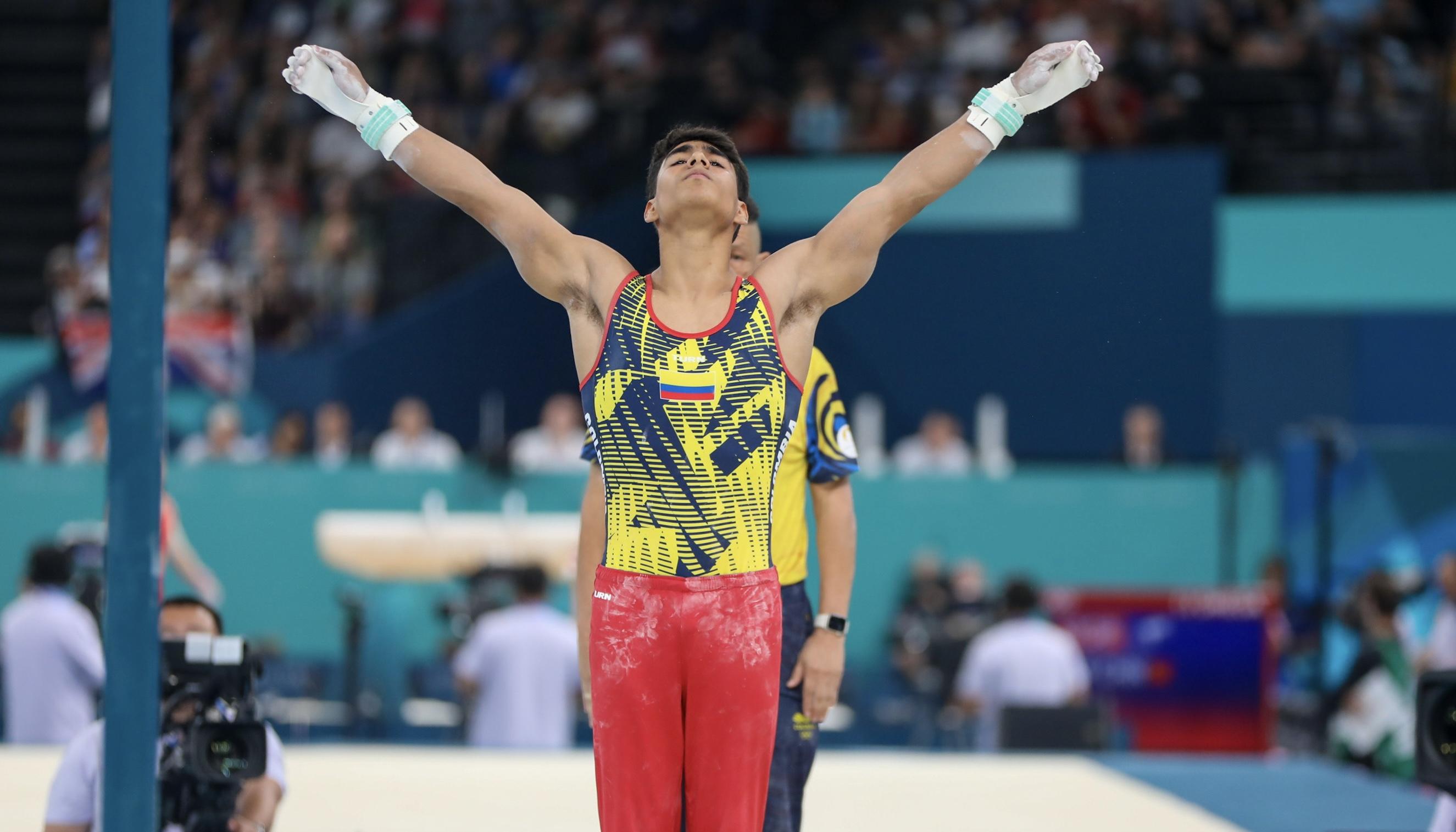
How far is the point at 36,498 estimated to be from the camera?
1073 centimetres

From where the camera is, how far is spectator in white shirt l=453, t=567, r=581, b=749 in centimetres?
840

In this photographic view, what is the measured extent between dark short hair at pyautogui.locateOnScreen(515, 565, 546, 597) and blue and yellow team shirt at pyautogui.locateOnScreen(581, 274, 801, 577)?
516 centimetres

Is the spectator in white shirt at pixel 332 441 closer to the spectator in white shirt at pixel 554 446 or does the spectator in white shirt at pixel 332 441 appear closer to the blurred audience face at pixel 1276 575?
the spectator in white shirt at pixel 554 446

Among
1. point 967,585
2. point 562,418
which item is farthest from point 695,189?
point 562,418

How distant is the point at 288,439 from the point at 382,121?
8.01 metres

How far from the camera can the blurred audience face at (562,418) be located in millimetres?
10812

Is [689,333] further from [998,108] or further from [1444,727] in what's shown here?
[1444,727]

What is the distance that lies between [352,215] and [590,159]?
1.79 meters

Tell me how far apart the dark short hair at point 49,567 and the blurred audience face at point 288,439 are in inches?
128

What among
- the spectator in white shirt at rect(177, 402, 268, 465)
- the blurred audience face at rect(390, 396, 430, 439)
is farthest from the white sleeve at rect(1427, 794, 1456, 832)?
the spectator in white shirt at rect(177, 402, 268, 465)

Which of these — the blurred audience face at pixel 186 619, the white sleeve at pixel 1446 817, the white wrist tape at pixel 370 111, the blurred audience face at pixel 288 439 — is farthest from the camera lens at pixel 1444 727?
the blurred audience face at pixel 288 439

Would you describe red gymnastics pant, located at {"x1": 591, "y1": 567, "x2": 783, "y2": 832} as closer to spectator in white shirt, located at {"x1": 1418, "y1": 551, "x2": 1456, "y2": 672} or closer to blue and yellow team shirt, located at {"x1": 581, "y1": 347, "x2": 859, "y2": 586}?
blue and yellow team shirt, located at {"x1": 581, "y1": 347, "x2": 859, "y2": 586}

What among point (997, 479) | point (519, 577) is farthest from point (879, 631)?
point (519, 577)

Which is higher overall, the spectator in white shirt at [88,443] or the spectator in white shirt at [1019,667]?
the spectator in white shirt at [88,443]
